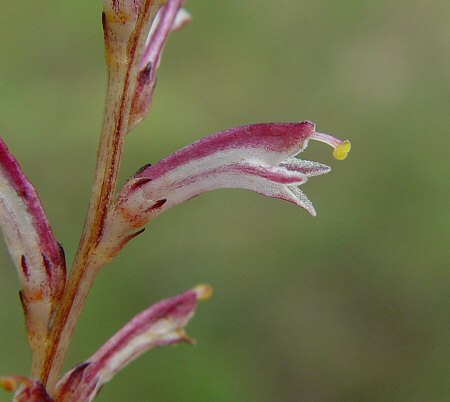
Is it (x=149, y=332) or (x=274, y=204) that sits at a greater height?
(x=149, y=332)

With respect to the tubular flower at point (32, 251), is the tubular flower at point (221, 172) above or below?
above

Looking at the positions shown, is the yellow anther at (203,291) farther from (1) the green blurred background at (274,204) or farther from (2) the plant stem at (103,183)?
(1) the green blurred background at (274,204)

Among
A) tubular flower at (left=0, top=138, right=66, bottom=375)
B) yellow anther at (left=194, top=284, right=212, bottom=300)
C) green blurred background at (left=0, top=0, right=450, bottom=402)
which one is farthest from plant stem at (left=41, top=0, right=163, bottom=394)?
green blurred background at (left=0, top=0, right=450, bottom=402)

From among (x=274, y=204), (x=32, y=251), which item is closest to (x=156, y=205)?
(x=32, y=251)

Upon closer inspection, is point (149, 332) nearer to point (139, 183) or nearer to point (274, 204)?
point (139, 183)

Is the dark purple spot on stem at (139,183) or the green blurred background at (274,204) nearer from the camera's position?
the dark purple spot on stem at (139,183)

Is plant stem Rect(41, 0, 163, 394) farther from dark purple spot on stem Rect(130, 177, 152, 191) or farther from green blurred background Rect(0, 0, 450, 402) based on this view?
green blurred background Rect(0, 0, 450, 402)

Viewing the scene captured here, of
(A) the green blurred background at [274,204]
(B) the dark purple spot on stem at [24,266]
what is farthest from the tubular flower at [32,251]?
(A) the green blurred background at [274,204]

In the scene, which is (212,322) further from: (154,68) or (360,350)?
(154,68)
